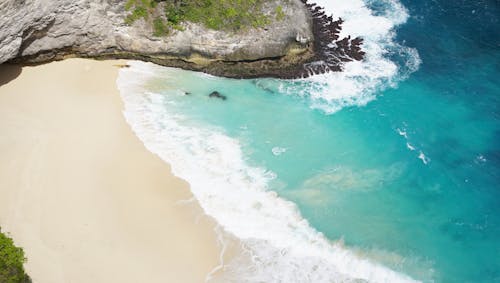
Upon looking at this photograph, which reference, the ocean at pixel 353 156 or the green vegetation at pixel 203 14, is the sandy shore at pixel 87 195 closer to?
the ocean at pixel 353 156

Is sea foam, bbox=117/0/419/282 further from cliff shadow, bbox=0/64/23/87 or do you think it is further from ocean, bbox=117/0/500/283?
cliff shadow, bbox=0/64/23/87

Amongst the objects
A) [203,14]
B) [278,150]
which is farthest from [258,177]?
[203,14]

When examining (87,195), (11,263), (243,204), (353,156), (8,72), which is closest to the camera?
(11,263)

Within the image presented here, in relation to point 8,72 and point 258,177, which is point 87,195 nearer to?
point 258,177

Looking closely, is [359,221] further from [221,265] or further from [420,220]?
[221,265]

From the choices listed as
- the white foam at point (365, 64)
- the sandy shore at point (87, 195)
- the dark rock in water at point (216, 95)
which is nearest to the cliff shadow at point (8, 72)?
the sandy shore at point (87, 195)

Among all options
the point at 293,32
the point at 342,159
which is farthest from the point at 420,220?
the point at 293,32
